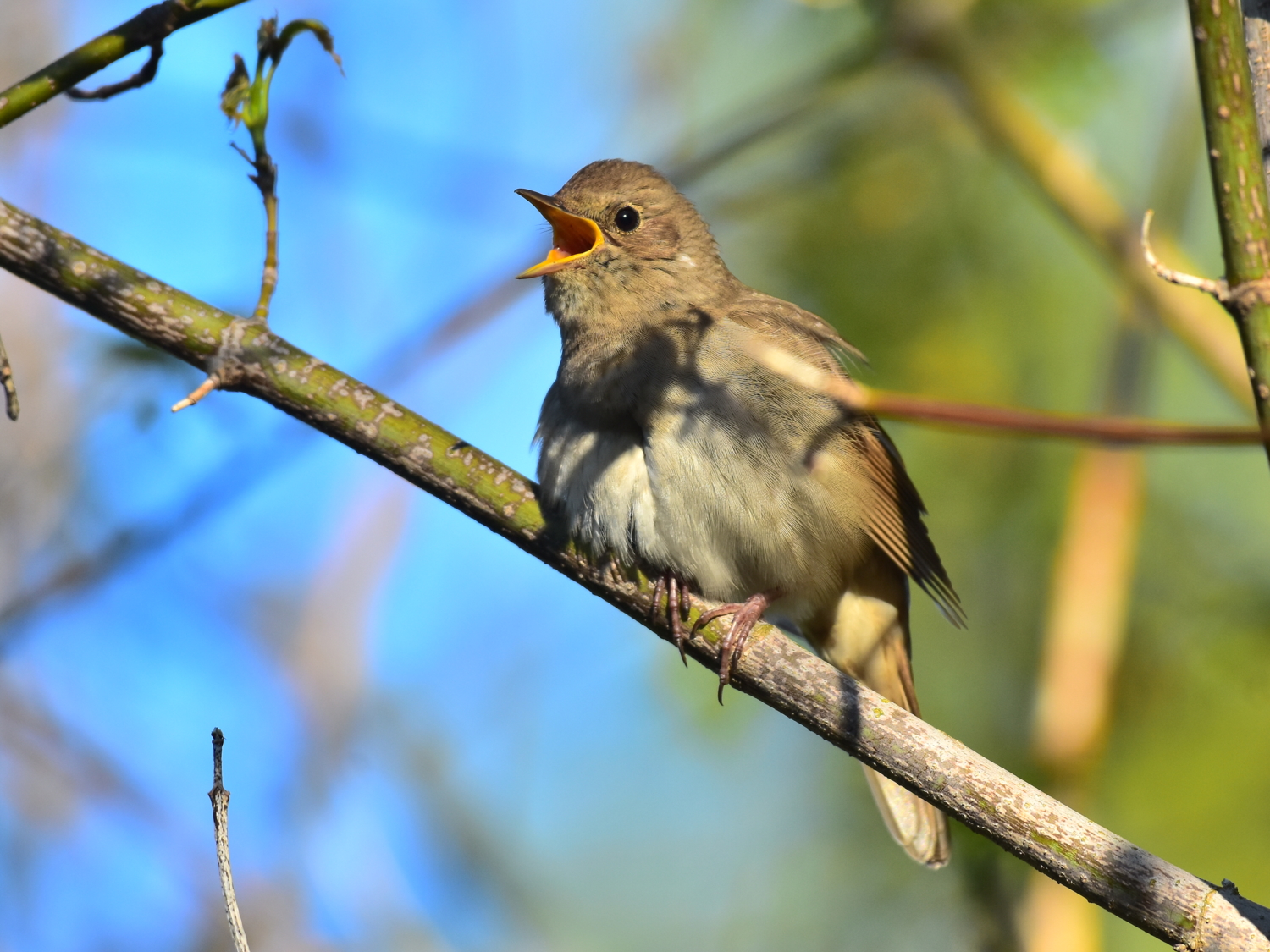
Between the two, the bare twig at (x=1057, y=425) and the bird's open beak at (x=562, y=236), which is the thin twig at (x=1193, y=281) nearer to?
the bare twig at (x=1057, y=425)

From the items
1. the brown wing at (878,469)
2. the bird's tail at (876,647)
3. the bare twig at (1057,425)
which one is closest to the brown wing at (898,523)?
the brown wing at (878,469)

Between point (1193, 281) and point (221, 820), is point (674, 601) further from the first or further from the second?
point (1193, 281)

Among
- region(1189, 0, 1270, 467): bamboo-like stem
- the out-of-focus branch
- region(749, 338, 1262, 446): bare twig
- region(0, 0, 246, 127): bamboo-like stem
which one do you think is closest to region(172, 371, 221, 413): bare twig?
region(0, 0, 246, 127): bamboo-like stem

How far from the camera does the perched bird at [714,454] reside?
4207 mm

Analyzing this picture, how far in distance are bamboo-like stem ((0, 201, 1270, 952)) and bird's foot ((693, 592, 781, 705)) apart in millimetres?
69

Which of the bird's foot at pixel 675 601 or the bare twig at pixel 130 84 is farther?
the bird's foot at pixel 675 601

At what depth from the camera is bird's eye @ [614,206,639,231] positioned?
5.00 metres

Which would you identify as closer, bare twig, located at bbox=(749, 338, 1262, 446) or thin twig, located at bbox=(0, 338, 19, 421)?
bare twig, located at bbox=(749, 338, 1262, 446)

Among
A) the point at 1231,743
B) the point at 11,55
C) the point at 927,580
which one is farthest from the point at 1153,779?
the point at 11,55

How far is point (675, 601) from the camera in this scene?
4.04 metres

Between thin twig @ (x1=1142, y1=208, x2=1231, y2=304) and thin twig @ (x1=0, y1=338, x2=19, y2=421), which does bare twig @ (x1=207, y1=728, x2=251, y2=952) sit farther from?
thin twig @ (x1=1142, y1=208, x2=1231, y2=304)

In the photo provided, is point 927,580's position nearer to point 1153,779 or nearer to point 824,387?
point 1153,779

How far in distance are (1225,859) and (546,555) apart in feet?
12.6

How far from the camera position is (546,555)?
3535 millimetres
